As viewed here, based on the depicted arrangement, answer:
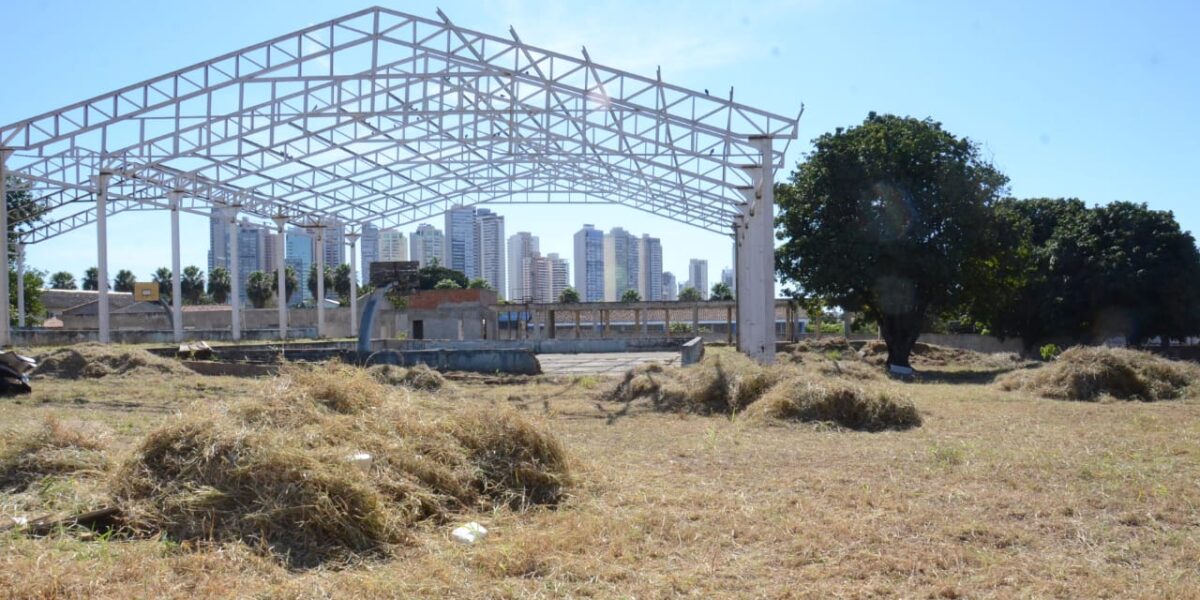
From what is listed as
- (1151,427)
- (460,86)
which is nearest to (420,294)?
(460,86)

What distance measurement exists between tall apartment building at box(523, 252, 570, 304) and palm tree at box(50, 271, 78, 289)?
5748cm

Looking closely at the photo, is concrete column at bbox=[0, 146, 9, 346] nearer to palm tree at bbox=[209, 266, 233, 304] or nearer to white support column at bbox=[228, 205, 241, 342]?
white support column at bbox=[228, 205, 241, 342]

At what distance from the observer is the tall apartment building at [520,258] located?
420 ft

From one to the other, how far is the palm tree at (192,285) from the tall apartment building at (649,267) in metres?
63.3

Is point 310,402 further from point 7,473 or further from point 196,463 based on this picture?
point 7,473

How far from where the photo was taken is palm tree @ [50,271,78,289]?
81500 mm

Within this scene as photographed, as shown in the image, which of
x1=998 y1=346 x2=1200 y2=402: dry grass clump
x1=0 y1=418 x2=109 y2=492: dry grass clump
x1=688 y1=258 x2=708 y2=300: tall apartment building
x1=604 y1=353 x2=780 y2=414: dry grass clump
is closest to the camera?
x1=0 y1=418 x2=109 y2=492: dry grass clump

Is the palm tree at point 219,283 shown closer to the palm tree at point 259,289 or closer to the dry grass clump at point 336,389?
the palm tree at point 259,289

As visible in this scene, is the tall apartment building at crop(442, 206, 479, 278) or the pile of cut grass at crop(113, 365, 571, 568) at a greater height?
the tall apartment building at crop(442, 206, 479, 278)

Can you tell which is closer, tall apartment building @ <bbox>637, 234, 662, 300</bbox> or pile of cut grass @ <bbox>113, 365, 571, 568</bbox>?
pile of cut grass @ <bbox>113, 365, 571, 568</bbox>

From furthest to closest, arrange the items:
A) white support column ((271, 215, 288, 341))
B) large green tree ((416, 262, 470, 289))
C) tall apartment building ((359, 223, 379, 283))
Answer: tall apartment building ((359, 223, 379, 283)) → large green tree ((416, 262, 470, 289)) → white support column ((271, 215, 288, 341))

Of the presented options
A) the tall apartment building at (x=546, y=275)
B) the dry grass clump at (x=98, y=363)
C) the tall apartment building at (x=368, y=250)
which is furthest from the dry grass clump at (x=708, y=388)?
the tall apartment building at (x=546, y=275)

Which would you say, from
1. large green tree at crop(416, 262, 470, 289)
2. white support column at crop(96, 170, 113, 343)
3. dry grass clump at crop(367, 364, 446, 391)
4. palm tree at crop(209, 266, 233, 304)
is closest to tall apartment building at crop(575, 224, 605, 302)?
large green tree at crop(416, 262, 470, 289)

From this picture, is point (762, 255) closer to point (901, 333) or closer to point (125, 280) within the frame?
point (901, 333)
